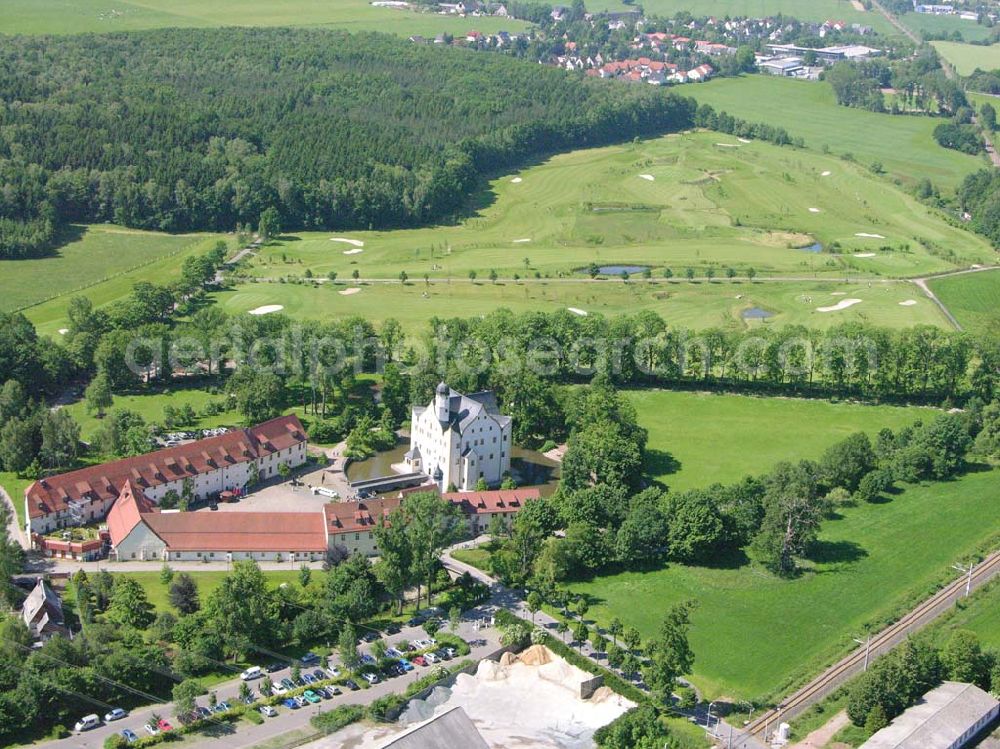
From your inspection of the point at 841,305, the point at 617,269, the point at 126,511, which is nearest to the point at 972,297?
the point at 841,305

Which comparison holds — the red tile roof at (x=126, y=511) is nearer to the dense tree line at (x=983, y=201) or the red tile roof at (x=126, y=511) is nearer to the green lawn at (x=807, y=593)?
the green lawn at (x=807, y=593)

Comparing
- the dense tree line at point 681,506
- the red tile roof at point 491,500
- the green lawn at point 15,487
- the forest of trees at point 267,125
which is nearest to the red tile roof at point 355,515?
the red tile roof at point 491,500

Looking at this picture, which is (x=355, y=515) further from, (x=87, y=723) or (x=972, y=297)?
(x=972, y=297)

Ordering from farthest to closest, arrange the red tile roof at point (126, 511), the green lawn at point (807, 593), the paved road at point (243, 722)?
the red tile roof at point (126, 511), the green lawn at point (807, 593), the paved road at point (243, 722)

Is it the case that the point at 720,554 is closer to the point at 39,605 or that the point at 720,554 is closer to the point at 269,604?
the point at 269,604

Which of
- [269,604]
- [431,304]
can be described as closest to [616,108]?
[431,304]

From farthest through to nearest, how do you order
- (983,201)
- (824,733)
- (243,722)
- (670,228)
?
(983,201)
(670,228)
(824,733)
(243,722)

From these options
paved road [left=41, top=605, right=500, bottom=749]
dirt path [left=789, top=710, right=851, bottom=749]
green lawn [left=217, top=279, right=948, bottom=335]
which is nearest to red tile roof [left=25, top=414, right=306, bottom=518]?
paved road [left=41, top=605, right=500, bottom=749]

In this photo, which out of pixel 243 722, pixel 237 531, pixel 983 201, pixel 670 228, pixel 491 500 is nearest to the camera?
pixel 243 722
